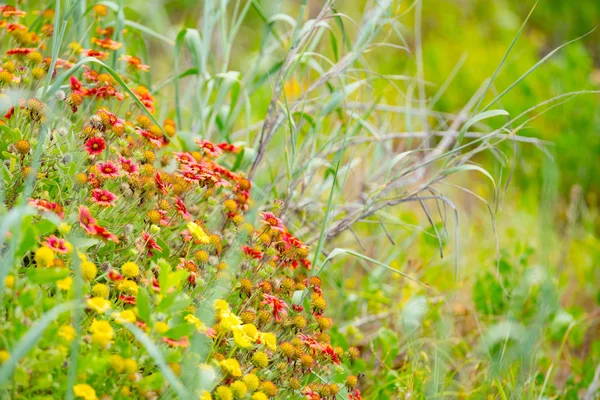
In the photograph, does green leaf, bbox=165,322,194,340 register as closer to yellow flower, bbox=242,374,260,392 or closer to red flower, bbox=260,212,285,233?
yellow flower, bbox=242,374,260,392

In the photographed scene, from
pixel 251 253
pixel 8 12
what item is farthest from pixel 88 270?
pixel 8 12

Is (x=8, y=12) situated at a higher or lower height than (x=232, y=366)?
higher

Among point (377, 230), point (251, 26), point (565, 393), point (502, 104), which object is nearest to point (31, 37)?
point (377, 230)

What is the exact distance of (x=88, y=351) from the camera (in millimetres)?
1209

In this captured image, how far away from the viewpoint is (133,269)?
1.31 metres

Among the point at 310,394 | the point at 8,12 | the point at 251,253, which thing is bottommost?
the point at 310,394

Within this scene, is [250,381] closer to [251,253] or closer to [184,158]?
[251,253]

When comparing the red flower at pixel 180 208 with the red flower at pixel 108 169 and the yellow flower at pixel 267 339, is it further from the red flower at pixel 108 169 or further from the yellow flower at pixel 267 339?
the yellow flower at pixel 267 339

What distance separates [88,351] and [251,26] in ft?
15.9

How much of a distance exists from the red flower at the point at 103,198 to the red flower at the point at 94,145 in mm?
134

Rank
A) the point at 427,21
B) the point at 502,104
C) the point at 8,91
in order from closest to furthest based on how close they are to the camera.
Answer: the point at 8,91
the point at 502,104
the point at 427,21

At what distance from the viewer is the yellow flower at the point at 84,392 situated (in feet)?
3.56

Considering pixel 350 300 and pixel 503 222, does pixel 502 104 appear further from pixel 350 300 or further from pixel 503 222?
pixel 350 300

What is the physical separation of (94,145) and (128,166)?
0.09 metres
